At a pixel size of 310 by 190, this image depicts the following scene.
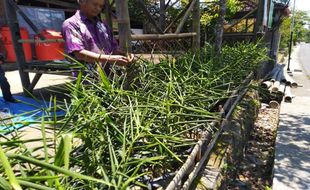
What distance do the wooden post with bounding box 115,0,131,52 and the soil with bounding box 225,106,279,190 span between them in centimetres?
163

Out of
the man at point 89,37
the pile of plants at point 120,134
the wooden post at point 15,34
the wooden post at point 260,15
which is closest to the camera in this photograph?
the pile of plants at point 120,134

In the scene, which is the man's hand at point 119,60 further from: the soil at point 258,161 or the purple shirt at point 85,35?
the soil at point 258,161

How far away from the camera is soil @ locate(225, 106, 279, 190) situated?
3528 mm

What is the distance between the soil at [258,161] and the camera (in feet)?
11.6

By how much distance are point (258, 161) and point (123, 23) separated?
3013 mm

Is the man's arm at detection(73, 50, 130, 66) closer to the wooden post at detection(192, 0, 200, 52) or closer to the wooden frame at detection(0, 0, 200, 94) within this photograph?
the wooden frame at detection(0, 0, 200, 94)

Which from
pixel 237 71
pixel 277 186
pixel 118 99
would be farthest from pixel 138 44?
pixel 118 99

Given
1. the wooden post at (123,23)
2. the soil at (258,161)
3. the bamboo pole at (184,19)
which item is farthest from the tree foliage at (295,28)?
the wooden post at (123,23)

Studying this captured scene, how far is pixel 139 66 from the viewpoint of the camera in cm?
239

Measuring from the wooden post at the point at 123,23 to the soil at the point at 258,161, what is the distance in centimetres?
163

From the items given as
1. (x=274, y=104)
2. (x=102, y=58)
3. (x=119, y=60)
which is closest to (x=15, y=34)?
(x=102, y=58)

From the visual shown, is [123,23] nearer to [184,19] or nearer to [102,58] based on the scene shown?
[102,58]

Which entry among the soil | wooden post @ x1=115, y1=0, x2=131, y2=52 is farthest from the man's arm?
the soil

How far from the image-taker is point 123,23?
262cm
